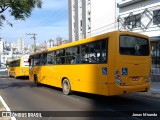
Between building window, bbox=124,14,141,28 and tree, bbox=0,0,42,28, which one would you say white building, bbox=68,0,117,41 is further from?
tree, bbox=0,0,42,28

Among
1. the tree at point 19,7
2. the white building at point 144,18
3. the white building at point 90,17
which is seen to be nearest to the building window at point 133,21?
the white building at point 144,18

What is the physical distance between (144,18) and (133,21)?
200 centimetres

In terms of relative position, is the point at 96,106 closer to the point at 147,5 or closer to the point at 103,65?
the point at 103,65

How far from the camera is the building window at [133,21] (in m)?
32.3

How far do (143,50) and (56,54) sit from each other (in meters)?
→ 6.47

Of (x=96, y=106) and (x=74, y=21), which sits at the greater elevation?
(x=74, y=21)

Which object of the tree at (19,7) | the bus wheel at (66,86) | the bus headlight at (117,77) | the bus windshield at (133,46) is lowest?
the bus wheel at (66,86)

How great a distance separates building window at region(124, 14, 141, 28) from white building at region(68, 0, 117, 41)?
11.8 feet

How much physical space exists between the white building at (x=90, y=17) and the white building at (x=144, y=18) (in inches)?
131

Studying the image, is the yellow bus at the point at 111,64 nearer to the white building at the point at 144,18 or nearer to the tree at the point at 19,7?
the tree at the point at 19,7

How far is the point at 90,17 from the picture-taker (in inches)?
1848

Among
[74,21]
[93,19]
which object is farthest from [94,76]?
[74,21]

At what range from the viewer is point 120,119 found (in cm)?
952

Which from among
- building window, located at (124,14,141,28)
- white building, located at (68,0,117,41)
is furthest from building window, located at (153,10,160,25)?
white building, located at (68,0,117,41)
